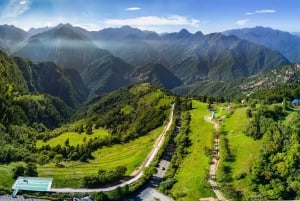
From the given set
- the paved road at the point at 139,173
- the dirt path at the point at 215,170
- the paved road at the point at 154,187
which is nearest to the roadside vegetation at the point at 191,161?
the dirt path at the point at 215,170

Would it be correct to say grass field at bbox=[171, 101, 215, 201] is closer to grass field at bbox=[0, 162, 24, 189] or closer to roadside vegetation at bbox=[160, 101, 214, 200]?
roadside vegetation at bbox=[160, 101, 214, 200]

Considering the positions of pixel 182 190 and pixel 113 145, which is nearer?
pixel 182 190

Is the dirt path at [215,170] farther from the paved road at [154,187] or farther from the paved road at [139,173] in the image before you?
the paved road at [139,173]

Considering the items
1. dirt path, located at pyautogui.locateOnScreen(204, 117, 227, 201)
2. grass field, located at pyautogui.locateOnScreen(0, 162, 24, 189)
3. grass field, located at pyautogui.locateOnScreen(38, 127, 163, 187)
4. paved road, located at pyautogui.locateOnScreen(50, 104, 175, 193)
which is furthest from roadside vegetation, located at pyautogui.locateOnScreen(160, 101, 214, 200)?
grass field, located at pyautogui.locateOnScreen(0, 162, 24, 189)

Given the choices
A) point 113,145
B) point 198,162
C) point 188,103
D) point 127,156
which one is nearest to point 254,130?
point 198,162

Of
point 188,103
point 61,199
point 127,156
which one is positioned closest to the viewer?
point 61,199

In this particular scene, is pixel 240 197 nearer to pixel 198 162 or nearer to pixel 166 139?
pixel 198 162
